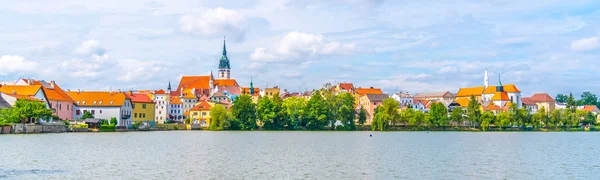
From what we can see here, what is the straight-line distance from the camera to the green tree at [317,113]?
108062 millimetres

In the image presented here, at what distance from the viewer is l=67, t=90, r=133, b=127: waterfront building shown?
10100 centimetres

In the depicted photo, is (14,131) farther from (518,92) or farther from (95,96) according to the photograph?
(518,92)

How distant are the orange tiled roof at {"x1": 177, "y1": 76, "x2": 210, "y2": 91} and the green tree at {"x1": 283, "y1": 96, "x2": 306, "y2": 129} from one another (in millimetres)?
87419

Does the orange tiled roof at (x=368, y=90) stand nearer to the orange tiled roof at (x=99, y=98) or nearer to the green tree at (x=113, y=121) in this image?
the orange tiled roof at (x=99, y=98)

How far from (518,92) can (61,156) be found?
527 feet

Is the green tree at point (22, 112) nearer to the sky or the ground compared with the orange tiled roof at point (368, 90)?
nearer to the ground

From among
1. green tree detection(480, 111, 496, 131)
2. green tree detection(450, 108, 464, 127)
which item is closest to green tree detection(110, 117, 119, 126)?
green tree detection(450, 108, 464, 127)

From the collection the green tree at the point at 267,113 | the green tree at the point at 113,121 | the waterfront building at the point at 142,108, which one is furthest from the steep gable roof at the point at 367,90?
the green tree at the point at 113,121

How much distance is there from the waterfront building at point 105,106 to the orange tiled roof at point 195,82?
8807 centimetres

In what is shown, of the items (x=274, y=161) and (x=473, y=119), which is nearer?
(x=274, y=161)

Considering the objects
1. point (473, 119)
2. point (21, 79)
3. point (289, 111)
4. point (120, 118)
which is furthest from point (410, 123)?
point (21, 79)

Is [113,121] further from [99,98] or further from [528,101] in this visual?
[528,101]

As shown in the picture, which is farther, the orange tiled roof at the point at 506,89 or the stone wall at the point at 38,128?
the orange tiled roof at the point at 506,89

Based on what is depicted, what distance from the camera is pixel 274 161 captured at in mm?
36750
